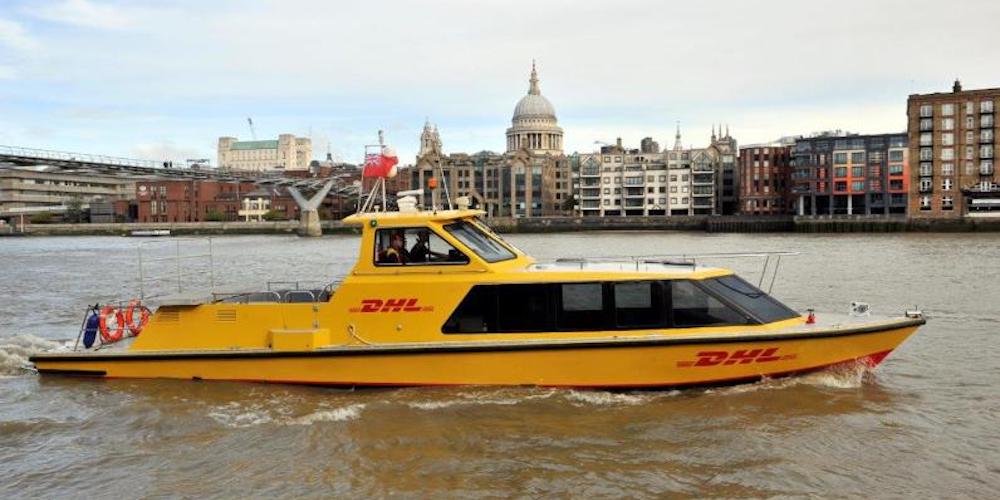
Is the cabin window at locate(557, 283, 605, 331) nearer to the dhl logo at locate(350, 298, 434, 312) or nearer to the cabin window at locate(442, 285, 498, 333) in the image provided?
the cabin window at locate(442, 285, 498, 333)

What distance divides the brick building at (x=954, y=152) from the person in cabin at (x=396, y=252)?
82.1m

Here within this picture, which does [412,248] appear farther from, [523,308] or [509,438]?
[509,438]

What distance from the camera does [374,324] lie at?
421 inches

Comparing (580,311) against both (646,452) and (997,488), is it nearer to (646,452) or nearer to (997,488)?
(646,452)

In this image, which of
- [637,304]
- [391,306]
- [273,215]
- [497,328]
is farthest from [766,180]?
[391,306]

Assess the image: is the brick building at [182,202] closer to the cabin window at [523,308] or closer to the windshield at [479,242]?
the windshield at [479,242]

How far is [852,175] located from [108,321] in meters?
89.8

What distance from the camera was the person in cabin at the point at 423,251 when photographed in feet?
35.8

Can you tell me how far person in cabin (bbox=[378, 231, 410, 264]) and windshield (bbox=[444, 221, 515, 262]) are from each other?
24.7 inches

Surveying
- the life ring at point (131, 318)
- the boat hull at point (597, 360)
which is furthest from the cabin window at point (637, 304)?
the life ring at point (131, 318)

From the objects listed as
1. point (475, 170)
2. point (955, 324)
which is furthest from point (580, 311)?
point (475, 170)

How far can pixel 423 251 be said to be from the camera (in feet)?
36.0

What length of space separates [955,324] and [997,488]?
34.5ft

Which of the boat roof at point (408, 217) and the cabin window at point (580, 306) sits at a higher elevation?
the boat roof at point (408, 217)
